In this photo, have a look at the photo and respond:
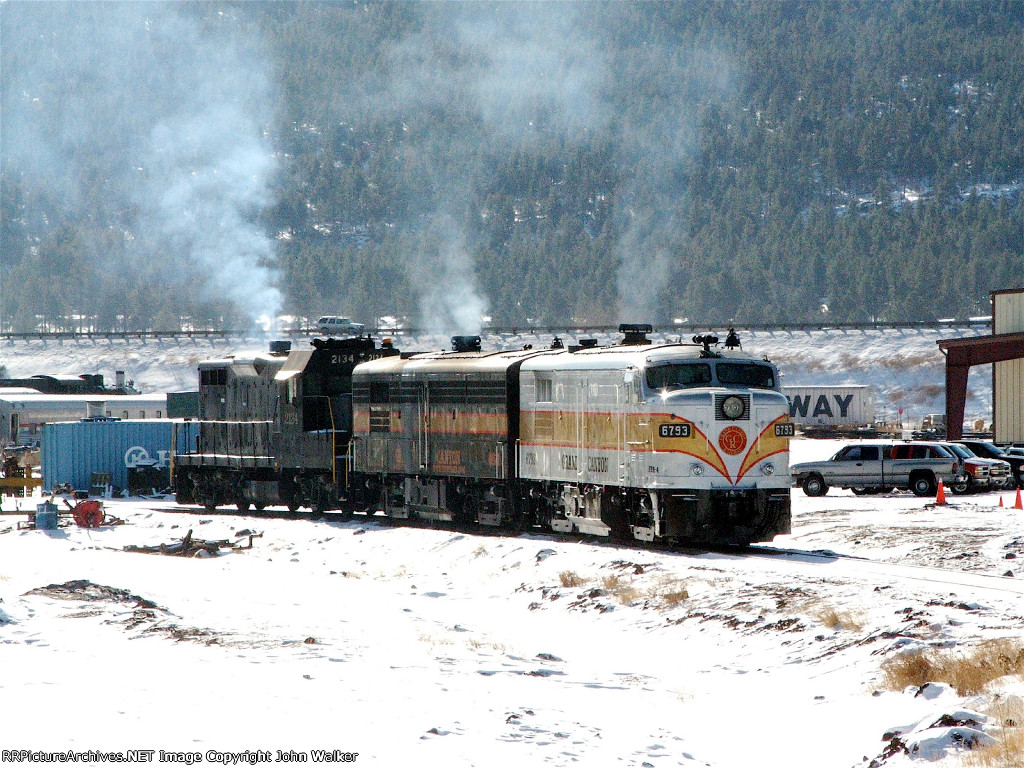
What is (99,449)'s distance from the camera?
44.1 meters

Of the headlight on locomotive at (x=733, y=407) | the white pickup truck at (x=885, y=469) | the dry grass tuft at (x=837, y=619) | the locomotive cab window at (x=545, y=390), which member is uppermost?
the locomotive cab window at (x=545, y=390)

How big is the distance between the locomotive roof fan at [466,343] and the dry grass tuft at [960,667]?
58.4 feet

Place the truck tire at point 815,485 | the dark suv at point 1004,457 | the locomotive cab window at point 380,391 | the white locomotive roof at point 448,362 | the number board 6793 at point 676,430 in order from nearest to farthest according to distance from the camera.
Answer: the number board 6793 at point 676,430 < the white locomotive roof at point 448,362 < the locomotive cab window at point 380,391 < the truck tire at point 815,485 < the dark suv at point 1004,457

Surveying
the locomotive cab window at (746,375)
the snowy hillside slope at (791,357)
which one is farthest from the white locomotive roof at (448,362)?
the snowy hillside slope at (791,357)

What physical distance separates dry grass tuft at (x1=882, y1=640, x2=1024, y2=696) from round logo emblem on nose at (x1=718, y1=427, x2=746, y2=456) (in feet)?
27.7

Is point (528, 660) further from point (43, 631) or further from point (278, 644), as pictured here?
point (43, 631)

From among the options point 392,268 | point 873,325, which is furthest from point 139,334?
point 873,325

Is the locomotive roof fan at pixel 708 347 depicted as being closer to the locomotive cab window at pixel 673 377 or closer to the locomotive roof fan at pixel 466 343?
the locomotive cab window at pixel 673 377

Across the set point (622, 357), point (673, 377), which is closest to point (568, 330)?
point (622, 357)

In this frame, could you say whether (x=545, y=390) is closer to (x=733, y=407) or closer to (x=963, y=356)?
(x=733, y=407)

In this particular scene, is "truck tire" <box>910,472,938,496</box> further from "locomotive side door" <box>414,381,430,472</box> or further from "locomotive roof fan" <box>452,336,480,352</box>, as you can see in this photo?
"locomotive side door" <box>414,381,430,472</box>

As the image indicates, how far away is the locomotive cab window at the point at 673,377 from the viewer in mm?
22703

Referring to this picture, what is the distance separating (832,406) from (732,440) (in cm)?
6532

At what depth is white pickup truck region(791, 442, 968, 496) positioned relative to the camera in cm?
3753
